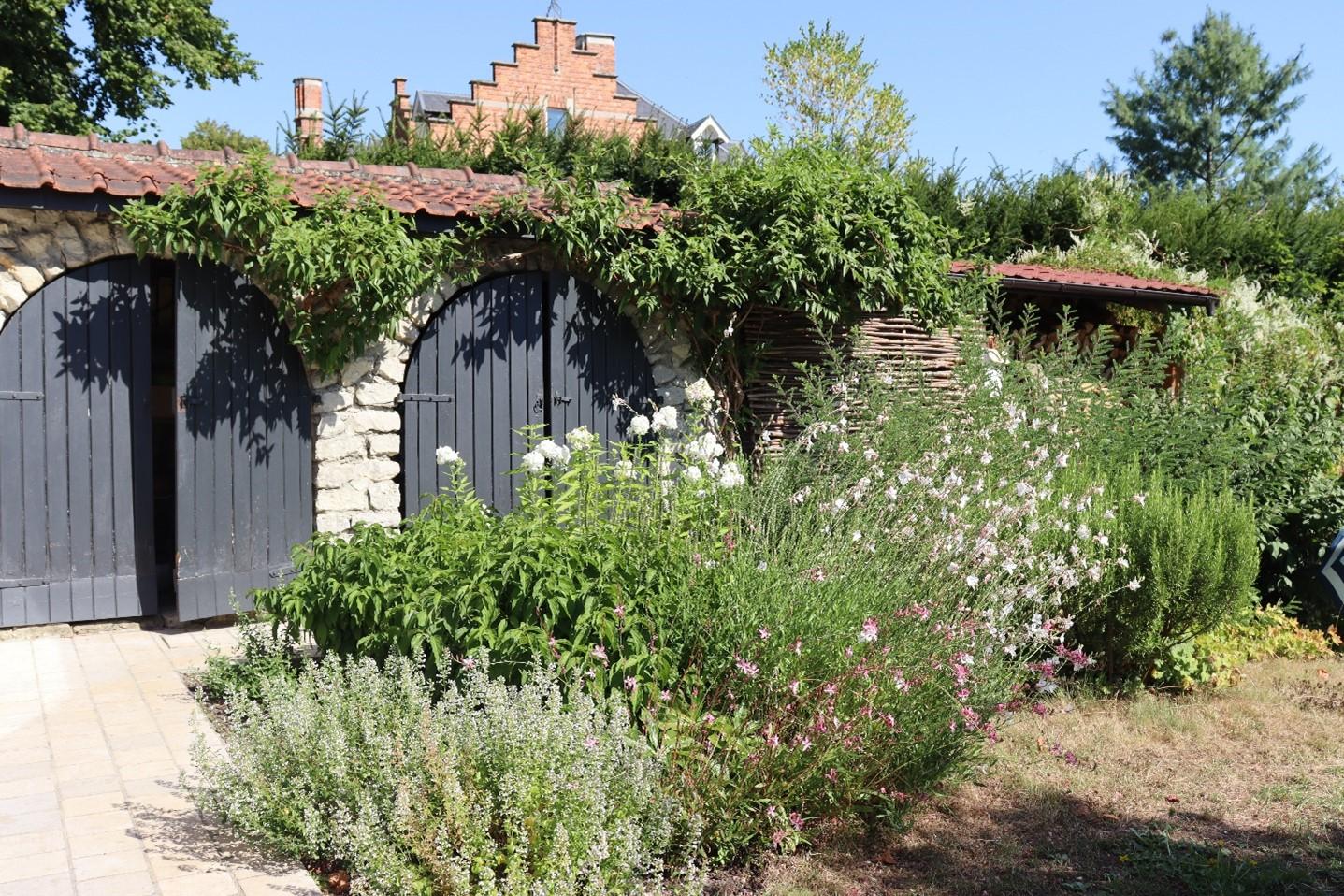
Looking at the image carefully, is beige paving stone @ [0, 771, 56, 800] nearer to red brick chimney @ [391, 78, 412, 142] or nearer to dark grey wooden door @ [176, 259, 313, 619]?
dark grey wooden door @ [176, 259, 313, 619]

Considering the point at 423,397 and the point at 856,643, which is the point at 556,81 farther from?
the point at 856,643

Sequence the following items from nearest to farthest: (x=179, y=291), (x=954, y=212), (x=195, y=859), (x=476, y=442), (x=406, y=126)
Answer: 1. (x=195, y=859)
2. (x=179, y=291)
3. (x=476, y=442)
4. (x=406, y=126)
5. (x=954, y=212)

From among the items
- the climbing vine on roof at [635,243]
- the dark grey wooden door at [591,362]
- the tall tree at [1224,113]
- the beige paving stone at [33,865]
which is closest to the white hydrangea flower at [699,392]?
the dark grey wooden door at [591,362]

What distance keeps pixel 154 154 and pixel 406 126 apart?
15.6ft

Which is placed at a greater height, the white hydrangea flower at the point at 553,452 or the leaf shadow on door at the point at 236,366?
the leaf shadow on door at the point at 236,366

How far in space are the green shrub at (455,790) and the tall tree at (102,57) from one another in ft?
55.4

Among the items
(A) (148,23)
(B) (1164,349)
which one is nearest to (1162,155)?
(A) (148,23)

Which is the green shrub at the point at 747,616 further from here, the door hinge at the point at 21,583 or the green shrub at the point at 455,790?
the door hinge at the point at 21,583

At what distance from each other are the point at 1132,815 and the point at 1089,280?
8268mm

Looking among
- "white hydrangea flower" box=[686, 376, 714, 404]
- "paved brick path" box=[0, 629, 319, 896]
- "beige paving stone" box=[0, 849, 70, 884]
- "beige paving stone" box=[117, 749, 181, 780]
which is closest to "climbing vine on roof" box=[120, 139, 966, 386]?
"white hydrangea flower" box=[686, 376, 714, 404]

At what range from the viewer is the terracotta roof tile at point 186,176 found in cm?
635

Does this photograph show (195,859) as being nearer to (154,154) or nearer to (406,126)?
(154,154)

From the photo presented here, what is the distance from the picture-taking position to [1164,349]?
8.04 m

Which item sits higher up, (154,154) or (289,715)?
(154,154)
